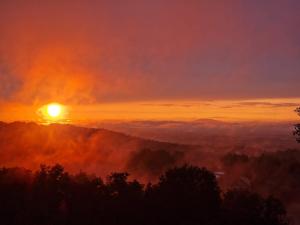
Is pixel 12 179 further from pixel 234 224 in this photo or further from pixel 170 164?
pixel 170 164

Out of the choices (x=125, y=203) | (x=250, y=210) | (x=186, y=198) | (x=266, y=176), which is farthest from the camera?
(x=266, y=176)

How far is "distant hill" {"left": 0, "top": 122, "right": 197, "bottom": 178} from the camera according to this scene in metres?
64.6

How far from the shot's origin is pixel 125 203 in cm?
2406

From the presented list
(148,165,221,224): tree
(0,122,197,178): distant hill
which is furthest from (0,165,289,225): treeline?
(0,122,197,178): distant hill

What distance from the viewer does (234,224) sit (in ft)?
78.0

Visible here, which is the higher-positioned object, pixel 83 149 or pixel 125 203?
pixel 83 149

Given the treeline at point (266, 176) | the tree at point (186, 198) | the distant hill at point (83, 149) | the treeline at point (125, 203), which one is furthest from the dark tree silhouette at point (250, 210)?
the distant hill at point (83, 149)

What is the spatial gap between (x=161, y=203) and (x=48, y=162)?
52279 millimetres

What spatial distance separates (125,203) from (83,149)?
60.0 metres

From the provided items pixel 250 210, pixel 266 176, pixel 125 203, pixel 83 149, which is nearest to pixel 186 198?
pixel 125 203

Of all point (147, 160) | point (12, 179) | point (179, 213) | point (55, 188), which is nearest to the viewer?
point (179, 213)

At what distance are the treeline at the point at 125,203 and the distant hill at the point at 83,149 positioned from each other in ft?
107

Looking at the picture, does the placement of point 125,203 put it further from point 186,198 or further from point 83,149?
point 83,149

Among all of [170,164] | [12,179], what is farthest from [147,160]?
[12,179]
